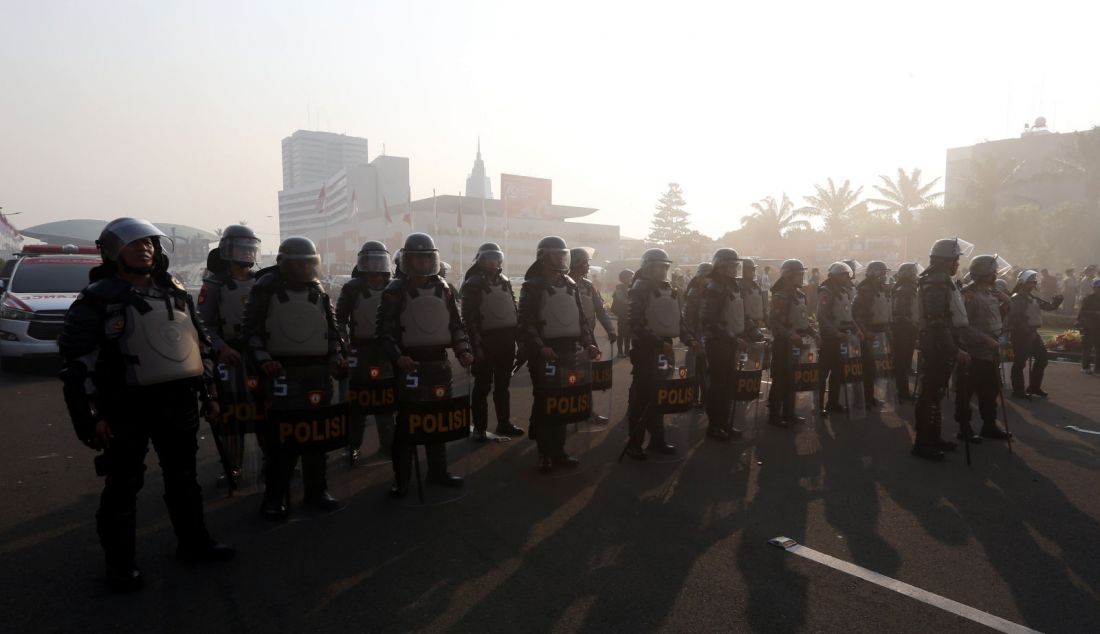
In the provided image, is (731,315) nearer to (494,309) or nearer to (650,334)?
(650,334)

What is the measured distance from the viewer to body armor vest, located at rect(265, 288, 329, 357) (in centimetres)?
528

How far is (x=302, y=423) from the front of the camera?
17.1 ft

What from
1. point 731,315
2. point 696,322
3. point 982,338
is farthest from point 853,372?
point 696,322

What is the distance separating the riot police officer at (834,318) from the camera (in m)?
8.89

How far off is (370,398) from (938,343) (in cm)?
601

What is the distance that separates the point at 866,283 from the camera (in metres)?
9.48

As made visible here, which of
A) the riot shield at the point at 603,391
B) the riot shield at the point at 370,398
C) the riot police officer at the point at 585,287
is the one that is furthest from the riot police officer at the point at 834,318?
the riot shield at the point at 370,398

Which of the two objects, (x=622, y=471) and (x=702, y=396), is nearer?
(x=622, y=471)

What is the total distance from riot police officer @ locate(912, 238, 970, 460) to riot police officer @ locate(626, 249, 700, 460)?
2.66 meters

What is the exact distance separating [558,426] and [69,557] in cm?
404

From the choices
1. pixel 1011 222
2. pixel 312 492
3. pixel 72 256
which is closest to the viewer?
pixel 312 492

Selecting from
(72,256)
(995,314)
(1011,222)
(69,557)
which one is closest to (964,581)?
(995,314)

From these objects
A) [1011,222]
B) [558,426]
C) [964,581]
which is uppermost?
[1011,222]

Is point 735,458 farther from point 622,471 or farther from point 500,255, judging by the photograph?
point 500,255
